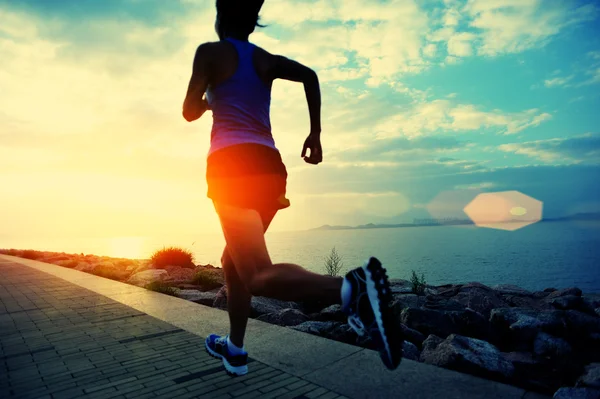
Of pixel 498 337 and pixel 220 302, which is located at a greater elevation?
pixel 220 302

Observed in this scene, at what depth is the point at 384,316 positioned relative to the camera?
1.67 m

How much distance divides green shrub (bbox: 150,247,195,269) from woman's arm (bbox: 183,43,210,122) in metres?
12.1

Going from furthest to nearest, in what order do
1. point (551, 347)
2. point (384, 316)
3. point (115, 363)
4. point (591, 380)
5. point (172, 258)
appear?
point (172, 258) < point (551, 347) < point (115, 363) < point (591, 380) < point (384, 316)

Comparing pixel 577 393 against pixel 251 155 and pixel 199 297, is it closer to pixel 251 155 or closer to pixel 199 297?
pixel 251 155

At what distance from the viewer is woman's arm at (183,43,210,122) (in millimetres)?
2083

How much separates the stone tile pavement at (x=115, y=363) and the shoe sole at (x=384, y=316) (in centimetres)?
79

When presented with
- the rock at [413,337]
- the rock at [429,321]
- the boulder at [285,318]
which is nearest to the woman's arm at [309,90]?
the rock at [413,337]

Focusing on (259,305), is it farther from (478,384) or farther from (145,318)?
(478,384)

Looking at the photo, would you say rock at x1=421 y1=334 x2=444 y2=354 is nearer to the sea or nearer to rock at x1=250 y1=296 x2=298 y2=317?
rock at x1=250 y1=296 x2=298 y2=317

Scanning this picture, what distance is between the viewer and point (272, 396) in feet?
7.43

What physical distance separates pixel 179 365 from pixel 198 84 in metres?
2.01

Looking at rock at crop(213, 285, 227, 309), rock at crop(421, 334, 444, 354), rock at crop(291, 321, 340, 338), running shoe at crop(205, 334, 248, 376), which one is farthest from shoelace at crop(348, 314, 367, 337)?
rock at crop(213, 285, 227, 309)

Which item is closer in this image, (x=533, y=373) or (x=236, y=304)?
(x=236, y=304)

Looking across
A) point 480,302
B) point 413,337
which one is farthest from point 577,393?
point 480,302
